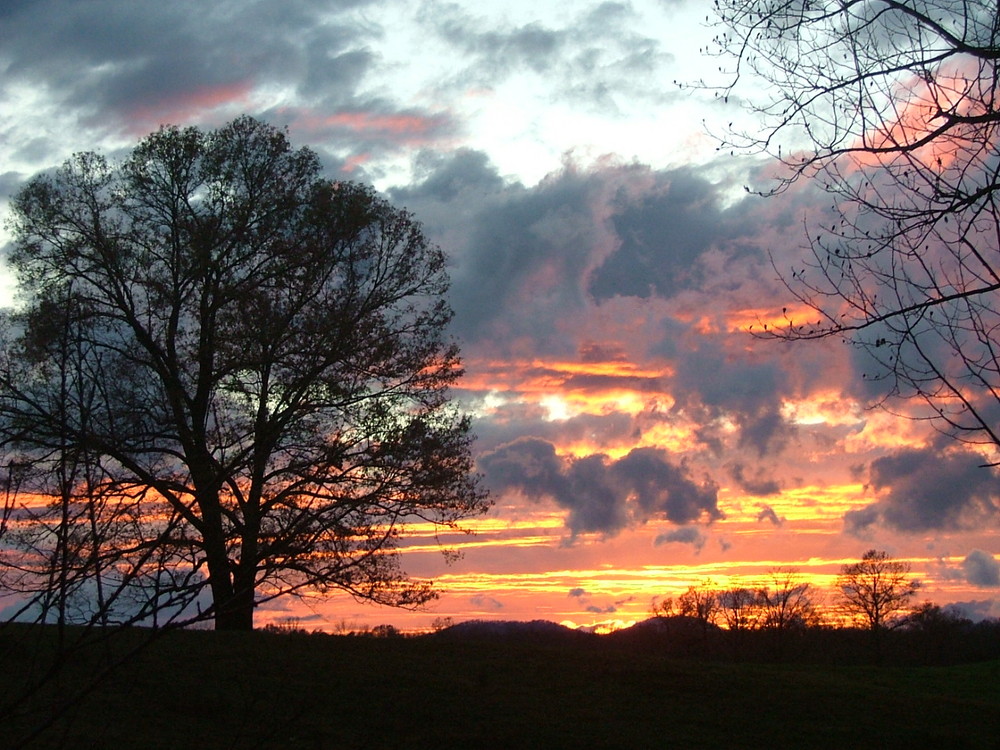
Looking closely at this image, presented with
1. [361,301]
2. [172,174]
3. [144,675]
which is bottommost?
[144,675]

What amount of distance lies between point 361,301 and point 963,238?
1356cm

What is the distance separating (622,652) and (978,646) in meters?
28.7

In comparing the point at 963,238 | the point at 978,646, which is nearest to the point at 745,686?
the point at 963,238

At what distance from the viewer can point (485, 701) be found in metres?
14.1

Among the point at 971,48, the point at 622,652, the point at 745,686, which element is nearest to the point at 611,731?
the point at 745,686

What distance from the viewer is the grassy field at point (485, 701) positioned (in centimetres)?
1225

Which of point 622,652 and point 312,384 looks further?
point 622,652

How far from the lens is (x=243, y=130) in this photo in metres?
19.4

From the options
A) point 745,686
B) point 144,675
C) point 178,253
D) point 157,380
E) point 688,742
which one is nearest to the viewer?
point 688,742

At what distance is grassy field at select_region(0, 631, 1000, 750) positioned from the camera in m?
12.2

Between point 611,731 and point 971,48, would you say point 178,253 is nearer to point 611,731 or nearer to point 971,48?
point 611,731

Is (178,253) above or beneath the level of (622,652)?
above

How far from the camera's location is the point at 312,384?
55.2 feet

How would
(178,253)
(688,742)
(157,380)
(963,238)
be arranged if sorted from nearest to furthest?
(963,238), (688,742), (157,380), (178,253)
